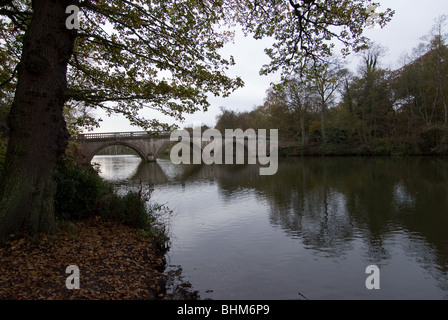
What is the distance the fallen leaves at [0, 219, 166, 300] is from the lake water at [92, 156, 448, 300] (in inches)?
33.2

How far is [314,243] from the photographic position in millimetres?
6828

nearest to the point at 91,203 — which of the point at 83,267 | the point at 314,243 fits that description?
the point at 83,267

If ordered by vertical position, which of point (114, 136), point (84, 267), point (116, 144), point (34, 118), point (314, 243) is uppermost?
point (114, 136)

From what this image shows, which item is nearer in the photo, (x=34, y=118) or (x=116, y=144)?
(x=34, y=118)

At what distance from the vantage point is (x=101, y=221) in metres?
6.34

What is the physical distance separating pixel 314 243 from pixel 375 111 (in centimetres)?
2997

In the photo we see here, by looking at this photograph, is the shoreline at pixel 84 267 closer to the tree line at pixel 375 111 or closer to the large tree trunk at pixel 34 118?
the large tree trunk at pixel 34 118

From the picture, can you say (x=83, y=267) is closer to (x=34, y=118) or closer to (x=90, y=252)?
(x=90, y=252)

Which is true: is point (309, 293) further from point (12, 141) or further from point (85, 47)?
point (85, 47)

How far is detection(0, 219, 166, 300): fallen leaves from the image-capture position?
3334 millimetres

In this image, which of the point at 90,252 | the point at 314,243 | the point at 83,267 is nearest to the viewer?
the point at 83,267

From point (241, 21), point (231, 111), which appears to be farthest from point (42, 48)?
point (231, 111)

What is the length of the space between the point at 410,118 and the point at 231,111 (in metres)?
30.1
